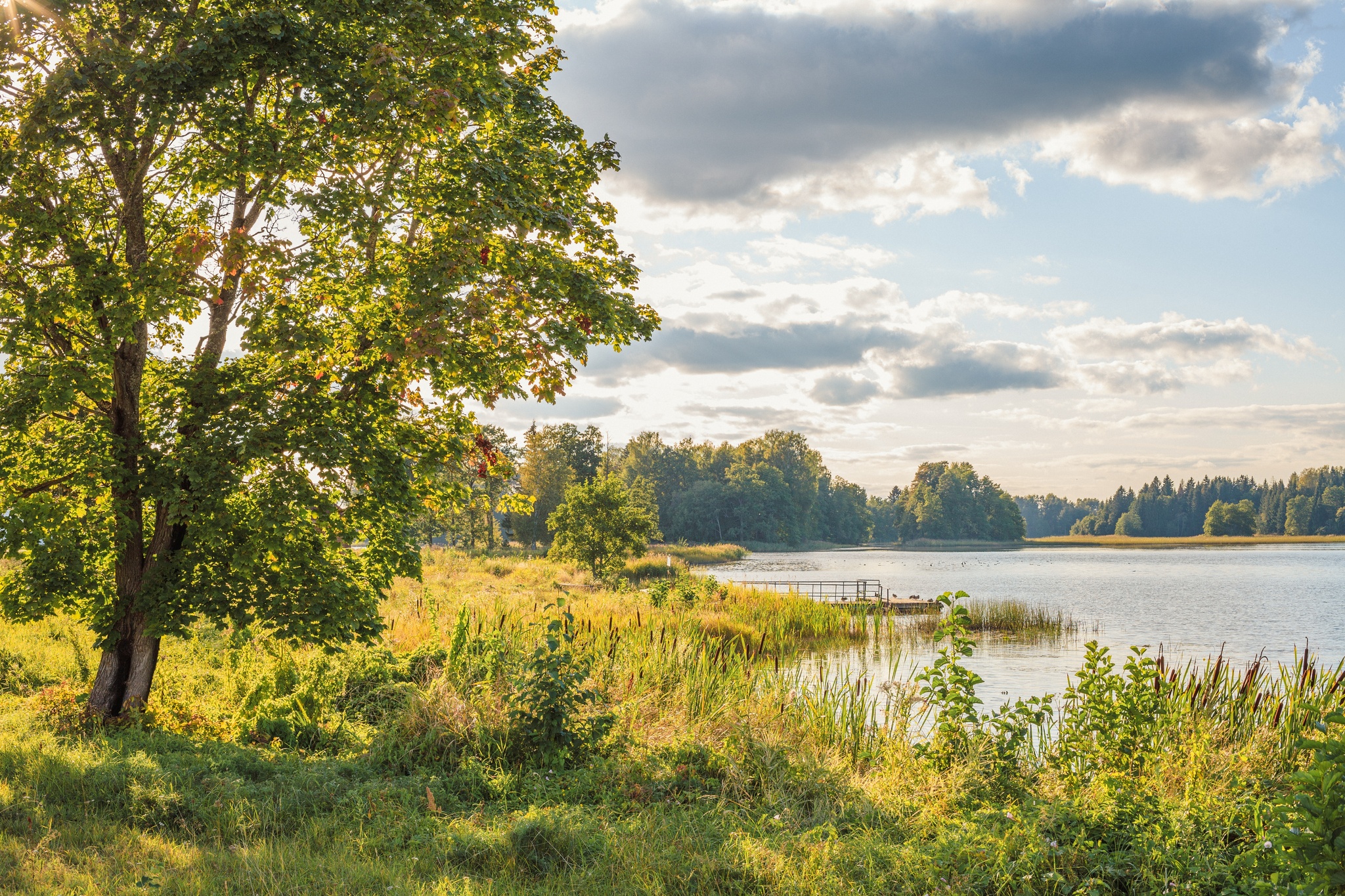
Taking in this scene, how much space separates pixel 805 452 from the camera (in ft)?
509

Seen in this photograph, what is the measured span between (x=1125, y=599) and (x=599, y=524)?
27.0 meters

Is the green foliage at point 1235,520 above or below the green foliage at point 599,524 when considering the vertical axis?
below

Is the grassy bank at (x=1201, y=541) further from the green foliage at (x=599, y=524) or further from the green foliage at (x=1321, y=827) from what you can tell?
the green foliage at (x=1321, y=827)

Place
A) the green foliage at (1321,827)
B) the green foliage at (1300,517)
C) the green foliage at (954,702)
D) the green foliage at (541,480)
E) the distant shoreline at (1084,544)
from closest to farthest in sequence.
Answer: the green foliage at (1321,827)
the green foliage at (954,702)
the green foliage at (541,480)
the distant shoreline at (1084,544)
the green foliage at (1300,517)

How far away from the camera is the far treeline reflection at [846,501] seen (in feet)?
422

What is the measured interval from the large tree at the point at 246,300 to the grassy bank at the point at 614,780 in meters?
1.45

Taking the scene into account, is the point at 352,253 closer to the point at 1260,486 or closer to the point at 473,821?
the point at 473,821

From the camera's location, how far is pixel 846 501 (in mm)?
162500

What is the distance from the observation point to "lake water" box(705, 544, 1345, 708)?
75.8 ft

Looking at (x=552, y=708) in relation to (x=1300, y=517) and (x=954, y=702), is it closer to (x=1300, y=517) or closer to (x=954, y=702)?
(x=954, y=702)

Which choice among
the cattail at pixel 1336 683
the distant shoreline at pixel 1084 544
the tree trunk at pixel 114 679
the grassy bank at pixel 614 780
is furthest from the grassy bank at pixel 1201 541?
the tree trunk at pixel 114 679

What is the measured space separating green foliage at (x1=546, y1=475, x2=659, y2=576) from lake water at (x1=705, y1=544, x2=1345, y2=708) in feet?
47.3

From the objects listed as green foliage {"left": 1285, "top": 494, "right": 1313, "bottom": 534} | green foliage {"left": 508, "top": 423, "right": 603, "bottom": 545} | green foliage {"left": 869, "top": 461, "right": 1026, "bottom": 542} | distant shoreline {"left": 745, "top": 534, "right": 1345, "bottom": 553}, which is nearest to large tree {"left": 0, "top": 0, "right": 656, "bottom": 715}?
green foliage {"left": 508, "top": 423, "right": 603, "bottom": 545}

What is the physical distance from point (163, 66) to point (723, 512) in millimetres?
123715
